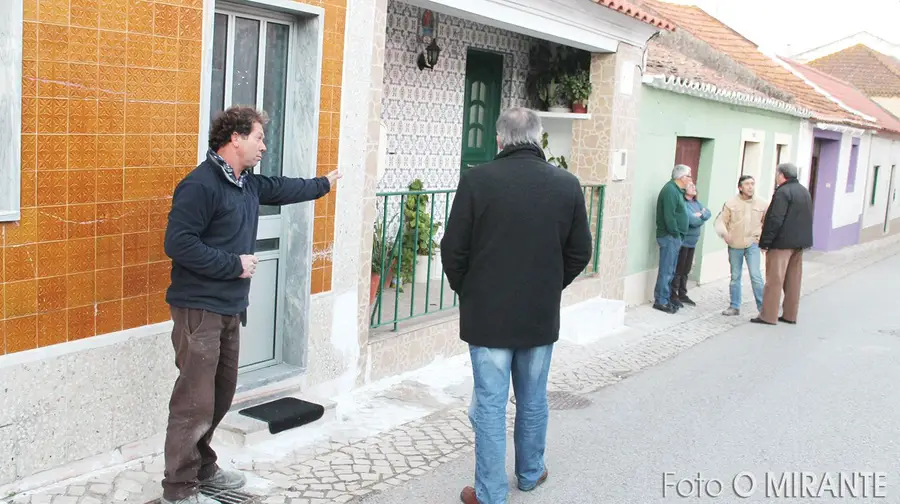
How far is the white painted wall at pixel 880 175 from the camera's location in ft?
79.0

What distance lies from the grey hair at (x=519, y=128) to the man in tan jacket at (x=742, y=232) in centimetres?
710

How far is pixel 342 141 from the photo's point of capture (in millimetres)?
6414

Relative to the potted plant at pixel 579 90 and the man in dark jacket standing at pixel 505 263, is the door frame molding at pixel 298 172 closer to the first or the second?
the man in dark jacket standing at pixel 505 263

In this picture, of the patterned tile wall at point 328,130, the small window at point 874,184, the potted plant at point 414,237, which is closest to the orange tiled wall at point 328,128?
the patterned tile wall at point 328,130

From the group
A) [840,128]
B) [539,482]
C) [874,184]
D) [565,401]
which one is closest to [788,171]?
[565,401]

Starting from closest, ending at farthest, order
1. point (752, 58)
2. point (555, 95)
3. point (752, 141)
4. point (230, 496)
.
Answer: point (230, 496) → point (555, 95) → point (752, 141) → point (752, 58)

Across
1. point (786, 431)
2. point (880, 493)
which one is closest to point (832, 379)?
point (786, 431)

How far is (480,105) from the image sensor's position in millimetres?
10906

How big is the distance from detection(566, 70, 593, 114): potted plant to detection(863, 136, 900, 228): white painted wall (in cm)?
1591

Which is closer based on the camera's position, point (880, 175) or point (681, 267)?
point (681, 267)

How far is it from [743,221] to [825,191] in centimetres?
1021

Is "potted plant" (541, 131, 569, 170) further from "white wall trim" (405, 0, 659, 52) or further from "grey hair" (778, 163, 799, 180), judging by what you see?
"grey hair" (778, 163, 799, 180)

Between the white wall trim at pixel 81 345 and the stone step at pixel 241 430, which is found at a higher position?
the white wall trim at pixel 81 345

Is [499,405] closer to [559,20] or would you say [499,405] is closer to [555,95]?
[559,20]
